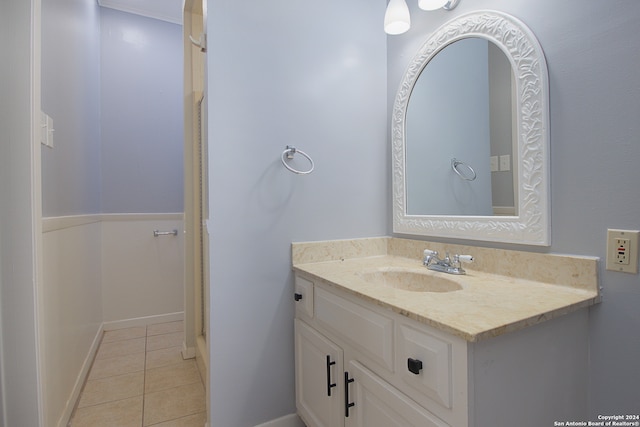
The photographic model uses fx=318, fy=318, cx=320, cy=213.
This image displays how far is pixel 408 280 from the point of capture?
4.41 feet

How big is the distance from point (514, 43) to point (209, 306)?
59.6 inches

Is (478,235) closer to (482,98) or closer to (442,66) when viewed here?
(482,98)

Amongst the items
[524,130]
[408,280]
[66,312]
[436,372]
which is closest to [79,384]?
[66,312]

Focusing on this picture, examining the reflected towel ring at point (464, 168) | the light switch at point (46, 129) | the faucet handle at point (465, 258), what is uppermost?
the light switch at point (46, 129)

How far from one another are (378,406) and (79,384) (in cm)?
178

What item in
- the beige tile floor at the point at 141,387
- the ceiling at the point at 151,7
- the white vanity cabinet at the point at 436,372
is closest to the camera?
the white vanity cabinet at the point at 436,372

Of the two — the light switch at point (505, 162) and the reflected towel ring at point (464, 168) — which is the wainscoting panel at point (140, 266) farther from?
the light switch at point (505, 162)

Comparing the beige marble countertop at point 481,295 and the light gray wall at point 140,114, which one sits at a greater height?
the light gray wall at point 140,114

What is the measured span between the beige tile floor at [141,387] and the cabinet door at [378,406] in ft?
3.13

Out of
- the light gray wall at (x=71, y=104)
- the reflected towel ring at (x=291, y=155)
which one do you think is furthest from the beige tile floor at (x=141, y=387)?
the reflected towel ring at (x=291, y=155)

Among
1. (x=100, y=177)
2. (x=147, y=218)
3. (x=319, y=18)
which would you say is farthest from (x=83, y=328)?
(x=319, y=18)

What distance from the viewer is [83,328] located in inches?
77.7

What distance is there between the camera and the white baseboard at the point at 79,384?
4.89 ft

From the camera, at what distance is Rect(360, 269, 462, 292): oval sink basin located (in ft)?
4.07
